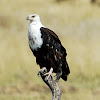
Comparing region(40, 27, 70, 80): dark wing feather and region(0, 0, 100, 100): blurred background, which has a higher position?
region(0, 0, 100, 100): blurred background

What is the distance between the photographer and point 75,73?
2655 centimetres

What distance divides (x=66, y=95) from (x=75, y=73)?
556 cm

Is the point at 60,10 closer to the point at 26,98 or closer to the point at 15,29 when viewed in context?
the point at 15,29

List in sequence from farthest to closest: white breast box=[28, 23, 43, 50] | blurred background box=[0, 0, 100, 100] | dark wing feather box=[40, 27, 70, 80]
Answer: blurred background box=[0, 0, 100, 100]
dark wing feather box=[40, 27, 70, 80]
white breast box=[28, 23, 43, 50]

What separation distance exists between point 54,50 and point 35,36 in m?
0.80

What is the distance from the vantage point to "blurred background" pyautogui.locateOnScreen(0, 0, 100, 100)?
21875mm

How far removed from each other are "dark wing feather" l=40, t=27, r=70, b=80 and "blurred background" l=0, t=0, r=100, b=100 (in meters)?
6.46

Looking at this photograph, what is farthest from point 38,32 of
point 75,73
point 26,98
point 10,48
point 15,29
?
point 15,29

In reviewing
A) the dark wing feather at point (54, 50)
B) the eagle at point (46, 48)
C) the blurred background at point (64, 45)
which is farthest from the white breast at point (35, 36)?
the blurred background at point (64, 45)

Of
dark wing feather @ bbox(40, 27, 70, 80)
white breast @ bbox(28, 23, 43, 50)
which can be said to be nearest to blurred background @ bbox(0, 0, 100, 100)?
dark wing feather @ bbox(40, 27, 70, 80)

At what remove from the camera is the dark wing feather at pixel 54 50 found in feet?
43.3

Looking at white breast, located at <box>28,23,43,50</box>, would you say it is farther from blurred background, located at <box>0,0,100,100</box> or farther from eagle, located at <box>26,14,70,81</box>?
blurred background, located at <box>0,0,100,100</box>

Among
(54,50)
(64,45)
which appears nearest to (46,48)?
(54,50)

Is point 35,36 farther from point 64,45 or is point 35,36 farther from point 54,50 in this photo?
point 64,45
